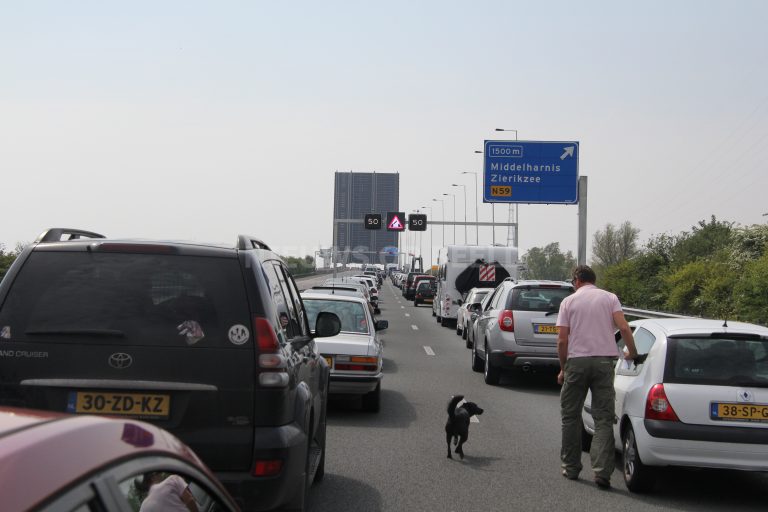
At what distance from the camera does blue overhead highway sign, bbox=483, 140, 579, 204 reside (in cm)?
3300

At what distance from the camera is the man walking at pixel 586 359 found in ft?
27.9

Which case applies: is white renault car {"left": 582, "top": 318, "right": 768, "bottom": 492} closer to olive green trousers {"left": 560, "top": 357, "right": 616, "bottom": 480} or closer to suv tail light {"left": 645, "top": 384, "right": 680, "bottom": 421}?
suv tail light {"left": 645, "top": 384, "right": 680, "bottom": 421}

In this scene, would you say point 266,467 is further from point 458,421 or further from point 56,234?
point 458,421

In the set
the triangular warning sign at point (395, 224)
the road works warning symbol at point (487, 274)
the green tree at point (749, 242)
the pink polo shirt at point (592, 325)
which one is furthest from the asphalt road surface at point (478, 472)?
the triangular warning sign at point (395, 224)

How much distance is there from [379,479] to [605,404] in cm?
197

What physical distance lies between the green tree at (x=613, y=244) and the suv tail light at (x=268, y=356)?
9410 cm

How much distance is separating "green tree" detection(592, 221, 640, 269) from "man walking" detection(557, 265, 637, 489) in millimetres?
90397

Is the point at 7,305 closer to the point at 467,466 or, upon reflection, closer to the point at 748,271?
the point at 467,466

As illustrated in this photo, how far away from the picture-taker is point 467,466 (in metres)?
9.01

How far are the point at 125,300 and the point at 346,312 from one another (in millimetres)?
8632

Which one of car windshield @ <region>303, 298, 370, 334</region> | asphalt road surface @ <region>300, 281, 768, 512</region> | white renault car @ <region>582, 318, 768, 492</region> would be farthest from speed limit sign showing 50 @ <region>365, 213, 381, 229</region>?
white renault car @ <region>582, 318, 768, 492</region>

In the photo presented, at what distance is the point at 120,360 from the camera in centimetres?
527

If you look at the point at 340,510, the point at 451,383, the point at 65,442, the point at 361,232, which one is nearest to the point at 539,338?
the point at 451,383

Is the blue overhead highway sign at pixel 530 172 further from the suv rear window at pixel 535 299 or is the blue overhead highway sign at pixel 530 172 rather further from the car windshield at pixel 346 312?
the car windshield at pixel 346 312
